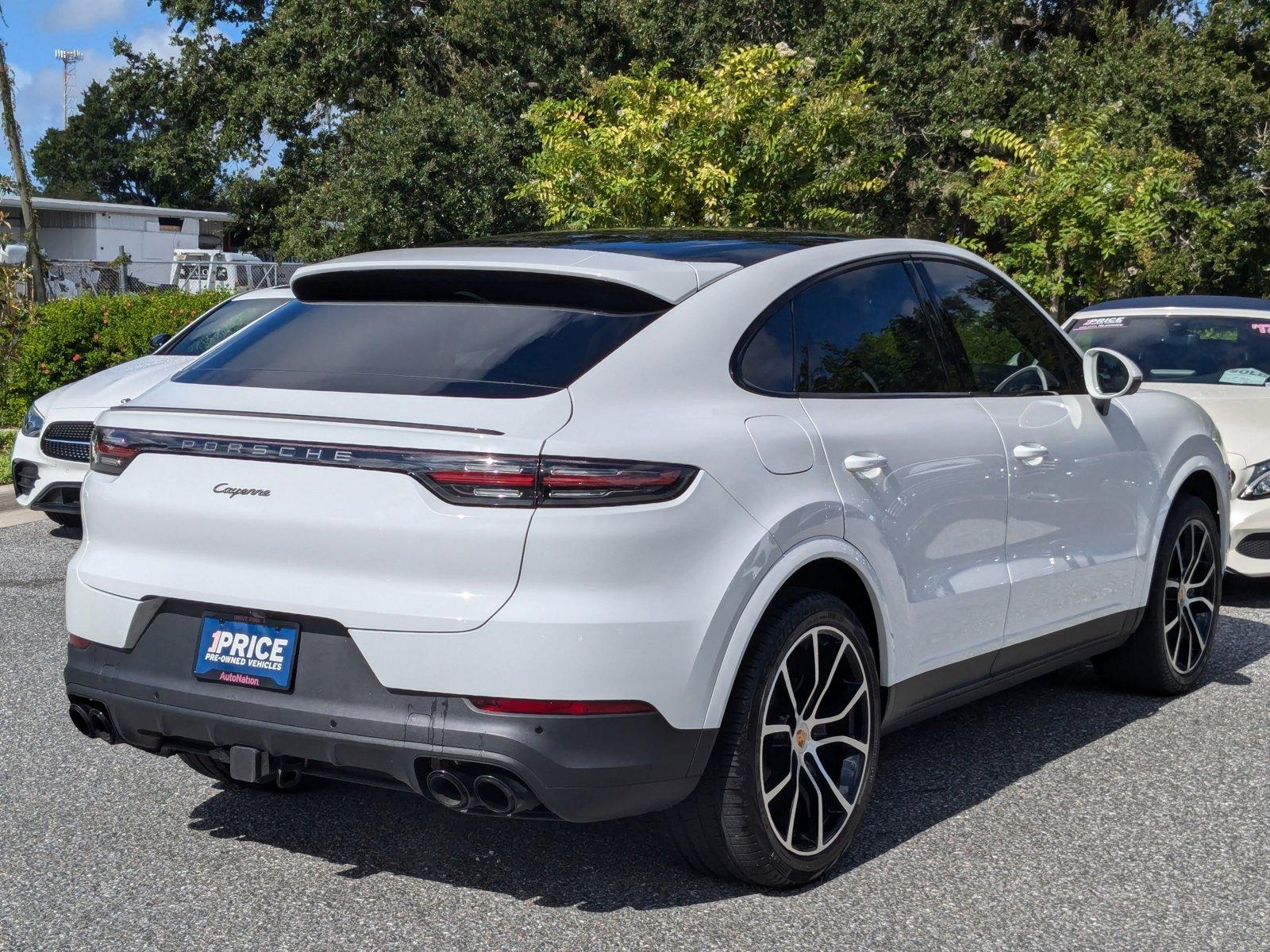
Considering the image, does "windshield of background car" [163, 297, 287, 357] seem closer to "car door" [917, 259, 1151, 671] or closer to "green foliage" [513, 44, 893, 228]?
"green foliage" [513, 44, 893, 228]

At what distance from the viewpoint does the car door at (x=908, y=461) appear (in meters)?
4.11

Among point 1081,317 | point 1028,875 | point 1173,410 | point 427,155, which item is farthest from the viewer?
point 427,155

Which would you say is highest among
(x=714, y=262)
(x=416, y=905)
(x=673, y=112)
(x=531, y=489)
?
(x=673, y=112)

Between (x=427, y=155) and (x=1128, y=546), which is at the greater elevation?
(x=427, y=155)

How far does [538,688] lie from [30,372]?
42.7ft

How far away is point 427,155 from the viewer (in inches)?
1073

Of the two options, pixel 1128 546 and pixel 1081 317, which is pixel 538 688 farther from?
pixel 1081 317

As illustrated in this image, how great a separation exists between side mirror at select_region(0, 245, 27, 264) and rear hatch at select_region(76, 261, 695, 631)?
12.3 meters

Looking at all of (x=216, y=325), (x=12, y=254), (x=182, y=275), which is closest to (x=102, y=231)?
(x=182, y=275)

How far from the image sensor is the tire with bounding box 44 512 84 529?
988 centimetres

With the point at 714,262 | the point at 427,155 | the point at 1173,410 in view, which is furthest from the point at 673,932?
the point at 427,155

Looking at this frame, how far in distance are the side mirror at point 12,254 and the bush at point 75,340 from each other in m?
0.63

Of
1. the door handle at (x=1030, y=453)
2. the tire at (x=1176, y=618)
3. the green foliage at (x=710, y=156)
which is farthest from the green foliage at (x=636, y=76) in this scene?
the door handle at (x=1030, y=453)

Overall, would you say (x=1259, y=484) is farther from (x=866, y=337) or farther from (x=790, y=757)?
(x=790, y=757)
